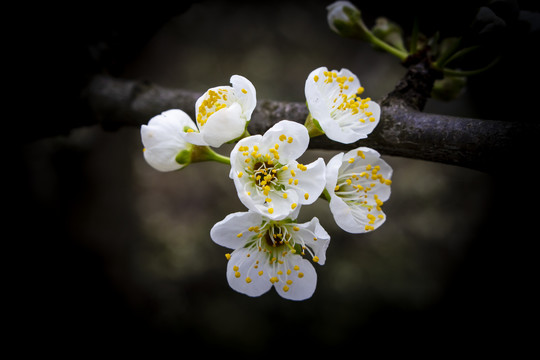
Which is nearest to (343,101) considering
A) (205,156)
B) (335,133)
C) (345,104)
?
(345,104)

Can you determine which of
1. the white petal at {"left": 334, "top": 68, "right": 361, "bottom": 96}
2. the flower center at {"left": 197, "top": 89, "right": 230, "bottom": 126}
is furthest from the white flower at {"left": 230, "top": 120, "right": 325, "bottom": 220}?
the white petal at {"left": 334, "top": 68, "right": 361, "bottom": 96}

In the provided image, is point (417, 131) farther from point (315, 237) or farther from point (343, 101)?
point (315, 237)

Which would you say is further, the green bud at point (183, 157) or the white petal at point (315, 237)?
the green bud at point (183, 157)

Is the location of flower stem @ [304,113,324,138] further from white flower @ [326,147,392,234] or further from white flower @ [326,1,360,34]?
white flower @ [326,1,360,34]

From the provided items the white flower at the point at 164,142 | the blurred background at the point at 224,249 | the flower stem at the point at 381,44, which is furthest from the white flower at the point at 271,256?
the blurred background at the point at 224,249

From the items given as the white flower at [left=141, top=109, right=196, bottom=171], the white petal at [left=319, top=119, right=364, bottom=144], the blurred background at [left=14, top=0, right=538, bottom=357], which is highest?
the white petal at [left=319, top=119, right=364, bottom=144]

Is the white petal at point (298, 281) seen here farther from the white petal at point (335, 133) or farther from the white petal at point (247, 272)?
the white petal at point (335, 133)

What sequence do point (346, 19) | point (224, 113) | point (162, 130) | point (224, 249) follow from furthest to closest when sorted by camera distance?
point (224, 249), point (346, 19), point (162, 130), point (224, 113)
